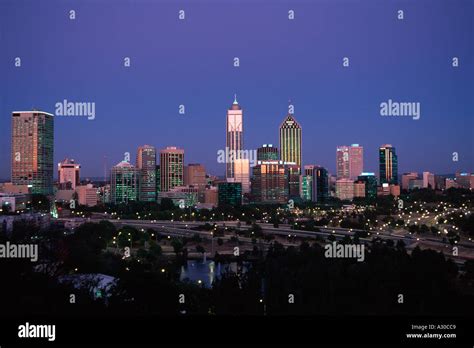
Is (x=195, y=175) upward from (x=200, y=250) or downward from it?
upward

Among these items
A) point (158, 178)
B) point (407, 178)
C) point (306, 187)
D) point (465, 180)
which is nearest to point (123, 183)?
point (158, 178)

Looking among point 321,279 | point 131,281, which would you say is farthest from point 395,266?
point 131,281

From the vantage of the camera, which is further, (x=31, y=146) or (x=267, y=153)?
(x=267, y=153)

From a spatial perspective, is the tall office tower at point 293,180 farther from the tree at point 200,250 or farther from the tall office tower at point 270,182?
the tree at point 200,250

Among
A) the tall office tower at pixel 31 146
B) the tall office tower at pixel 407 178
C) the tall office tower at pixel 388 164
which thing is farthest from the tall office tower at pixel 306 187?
the tall office tower at pixel 31 146

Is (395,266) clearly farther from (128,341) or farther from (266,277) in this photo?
(128,341)

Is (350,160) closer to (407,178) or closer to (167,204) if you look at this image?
(407,178)
